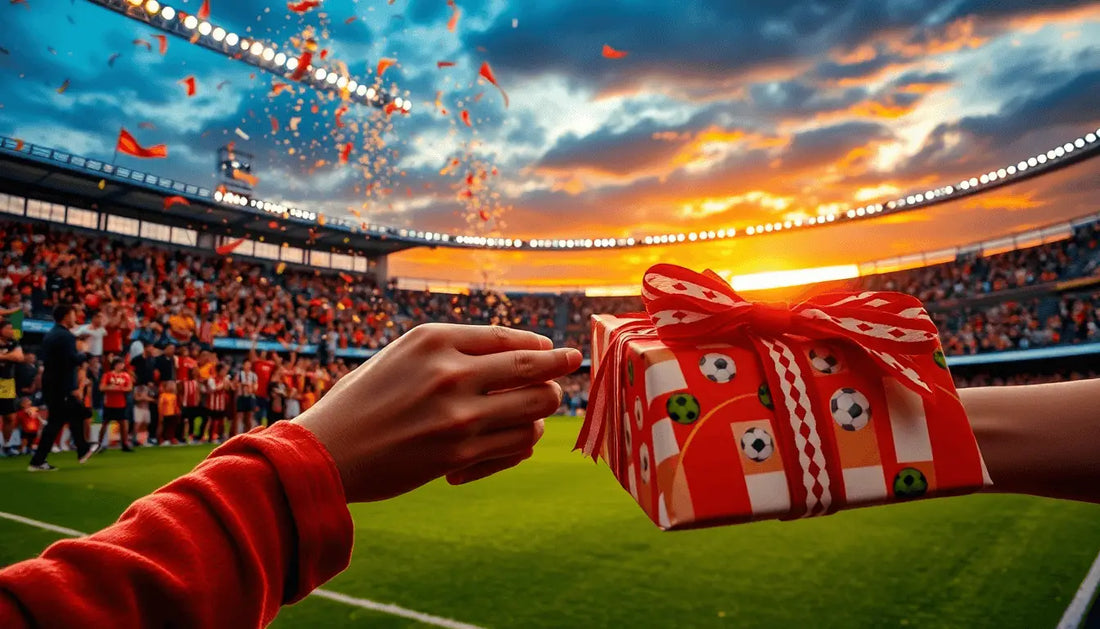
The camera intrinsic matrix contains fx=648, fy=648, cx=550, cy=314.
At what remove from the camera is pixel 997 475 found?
119cm

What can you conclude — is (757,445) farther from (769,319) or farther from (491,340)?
(491,340)

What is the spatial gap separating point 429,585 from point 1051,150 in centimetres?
3802

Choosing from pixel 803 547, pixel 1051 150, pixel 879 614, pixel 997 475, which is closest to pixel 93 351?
pixel 803 547

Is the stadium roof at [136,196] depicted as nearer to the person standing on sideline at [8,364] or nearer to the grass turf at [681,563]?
the person standing on sideline at [8,364]

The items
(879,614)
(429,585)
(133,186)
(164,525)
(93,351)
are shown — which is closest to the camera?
(164,525)

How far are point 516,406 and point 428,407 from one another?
129 millimetres

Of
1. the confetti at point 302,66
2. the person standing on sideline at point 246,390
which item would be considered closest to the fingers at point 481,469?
the person standing on sideline at point 246,390

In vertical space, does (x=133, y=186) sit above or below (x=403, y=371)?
above

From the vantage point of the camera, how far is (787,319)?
3.64 ft

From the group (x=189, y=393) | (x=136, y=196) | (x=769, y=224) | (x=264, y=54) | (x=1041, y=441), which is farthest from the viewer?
(x=769, y=224)

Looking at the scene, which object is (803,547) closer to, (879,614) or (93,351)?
(879,614)

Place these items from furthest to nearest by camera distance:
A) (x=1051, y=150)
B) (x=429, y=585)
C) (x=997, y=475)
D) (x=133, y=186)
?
(x=1051, y=150), (x=133, y=186), (x=429, y=585), (x=997, y=475)

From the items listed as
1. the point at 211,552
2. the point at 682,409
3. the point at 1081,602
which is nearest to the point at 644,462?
the point at 682,409

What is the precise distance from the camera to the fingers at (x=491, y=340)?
2.97ft
